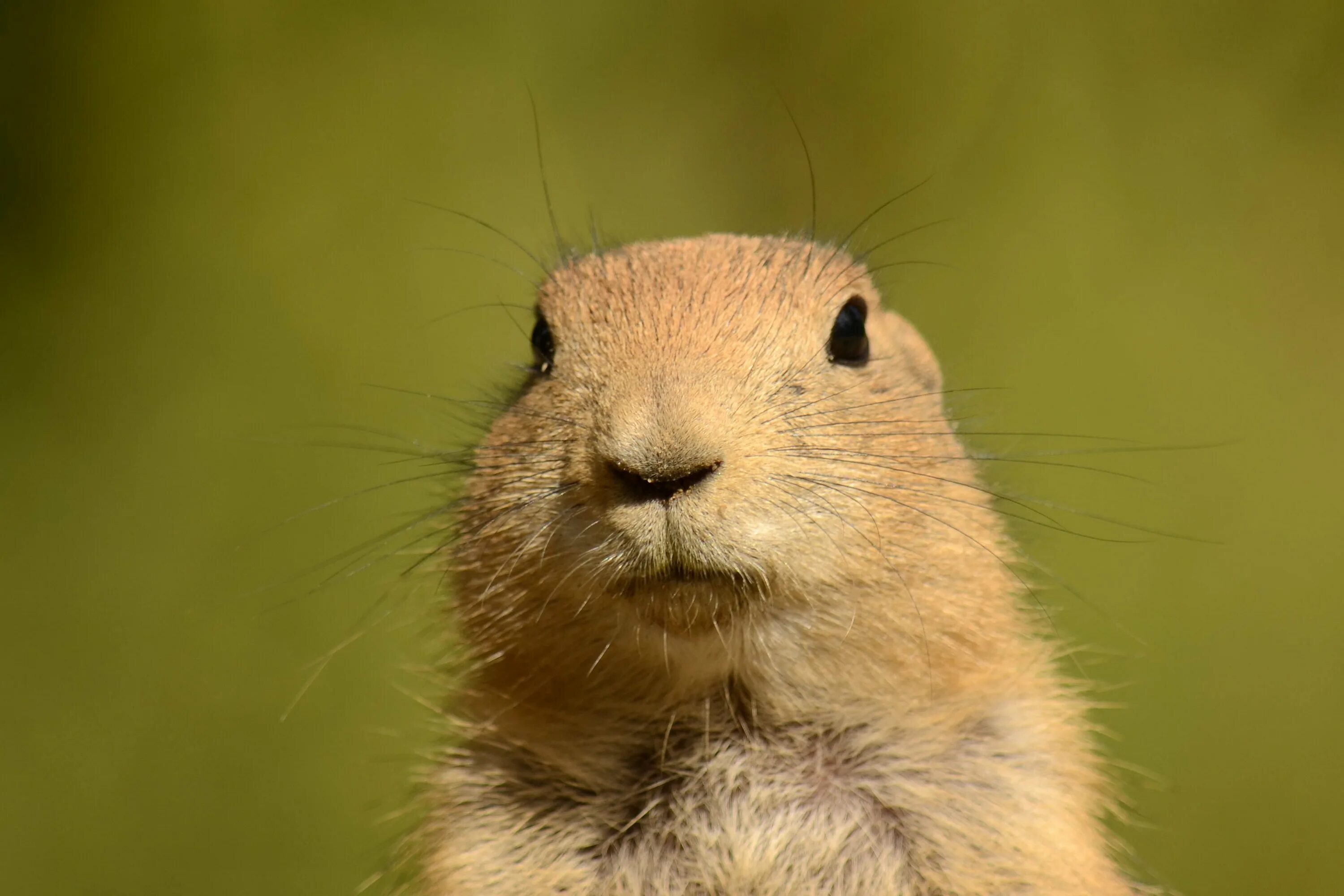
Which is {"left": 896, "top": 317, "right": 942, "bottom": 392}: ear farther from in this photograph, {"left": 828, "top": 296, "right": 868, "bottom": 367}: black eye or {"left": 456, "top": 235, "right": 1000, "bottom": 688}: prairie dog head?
{"left": 828, "top": 296, "right": 868, "bottom": 367}: black eye

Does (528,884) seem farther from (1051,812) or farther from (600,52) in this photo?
(600,52)

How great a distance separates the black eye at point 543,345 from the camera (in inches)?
94.0

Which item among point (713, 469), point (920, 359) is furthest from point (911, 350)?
point (713, 469)

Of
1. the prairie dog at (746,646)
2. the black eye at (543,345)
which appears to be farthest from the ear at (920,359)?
the black eye at (543,345)

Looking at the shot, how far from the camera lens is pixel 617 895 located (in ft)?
6.68

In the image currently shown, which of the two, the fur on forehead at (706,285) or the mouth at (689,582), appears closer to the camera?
the mouth at (689,582)

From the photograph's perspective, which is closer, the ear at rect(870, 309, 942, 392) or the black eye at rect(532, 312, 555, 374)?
the black eye at rect(532, 312, 555, 374)

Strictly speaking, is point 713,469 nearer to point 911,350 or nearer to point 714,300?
point 714,300

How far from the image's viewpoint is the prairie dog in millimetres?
1839

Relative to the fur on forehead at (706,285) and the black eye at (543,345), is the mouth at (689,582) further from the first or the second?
the black eye at (543,345)

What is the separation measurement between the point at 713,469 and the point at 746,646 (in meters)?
0.42

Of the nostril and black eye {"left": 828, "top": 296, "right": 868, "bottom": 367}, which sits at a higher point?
black eye {"left": 828, "top": 296, "right": 868, "bottom": 367}

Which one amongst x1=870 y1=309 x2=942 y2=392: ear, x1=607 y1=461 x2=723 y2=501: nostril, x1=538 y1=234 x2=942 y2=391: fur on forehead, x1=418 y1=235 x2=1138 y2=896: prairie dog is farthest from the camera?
x1=870 y1=309 x2=942 y2=392: ear

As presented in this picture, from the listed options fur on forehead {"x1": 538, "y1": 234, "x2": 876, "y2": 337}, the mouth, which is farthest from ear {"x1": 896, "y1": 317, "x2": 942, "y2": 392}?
the mouth
